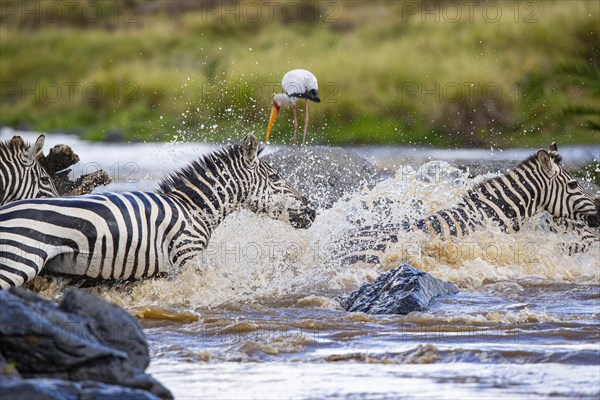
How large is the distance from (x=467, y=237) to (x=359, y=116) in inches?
637

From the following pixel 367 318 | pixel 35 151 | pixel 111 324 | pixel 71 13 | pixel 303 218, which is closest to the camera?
pixel 111 324

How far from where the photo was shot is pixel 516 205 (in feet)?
32.8

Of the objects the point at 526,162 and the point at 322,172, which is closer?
the point at 526,162

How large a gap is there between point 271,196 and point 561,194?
2.96 m

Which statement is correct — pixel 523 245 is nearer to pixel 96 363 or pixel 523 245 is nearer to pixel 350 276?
pixel 350 276

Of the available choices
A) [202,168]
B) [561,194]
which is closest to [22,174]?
[202,168]

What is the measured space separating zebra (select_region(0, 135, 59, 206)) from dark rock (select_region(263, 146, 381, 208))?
15.4ft

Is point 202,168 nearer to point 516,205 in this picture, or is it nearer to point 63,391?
point 516,205

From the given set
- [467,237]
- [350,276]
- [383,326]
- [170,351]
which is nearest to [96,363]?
[170,351]

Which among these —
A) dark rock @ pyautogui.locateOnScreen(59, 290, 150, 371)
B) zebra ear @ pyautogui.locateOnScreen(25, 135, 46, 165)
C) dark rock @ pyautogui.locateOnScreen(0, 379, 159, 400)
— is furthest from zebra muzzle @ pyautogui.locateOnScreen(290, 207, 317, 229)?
dark rock @ pyautogui.locateOnScreen(0, 379, 159, 400)

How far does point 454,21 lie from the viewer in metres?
31.4

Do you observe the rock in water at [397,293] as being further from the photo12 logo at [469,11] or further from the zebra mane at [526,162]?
the photo12 logo at [469,11]

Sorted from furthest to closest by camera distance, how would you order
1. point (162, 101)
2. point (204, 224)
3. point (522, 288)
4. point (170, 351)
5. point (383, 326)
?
point (162, 101) → point (522, 288) → point (204, 224) → point (383, 326) → point (170, 351)

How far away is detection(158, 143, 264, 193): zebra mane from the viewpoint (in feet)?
28.3
